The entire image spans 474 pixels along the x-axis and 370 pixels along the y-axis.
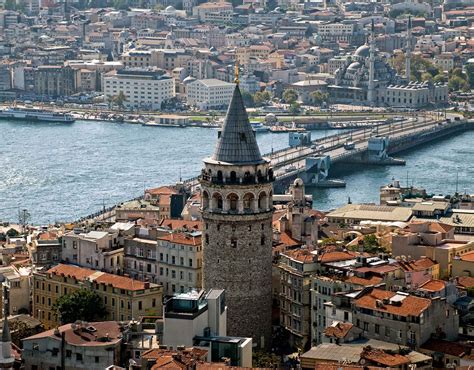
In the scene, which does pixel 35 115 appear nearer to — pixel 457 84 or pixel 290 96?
pixel 290 96

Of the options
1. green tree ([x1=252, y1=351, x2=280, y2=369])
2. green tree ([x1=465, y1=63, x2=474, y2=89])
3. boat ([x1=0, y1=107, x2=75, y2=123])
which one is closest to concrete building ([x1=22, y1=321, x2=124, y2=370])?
green tree ([x1=252, y1=351, x2=280, y2=369])

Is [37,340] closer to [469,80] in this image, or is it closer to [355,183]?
[355,183]

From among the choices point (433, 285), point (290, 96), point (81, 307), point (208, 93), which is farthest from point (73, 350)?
point (290, 96)

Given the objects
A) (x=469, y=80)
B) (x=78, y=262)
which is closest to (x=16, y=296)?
(x=78, y=262)

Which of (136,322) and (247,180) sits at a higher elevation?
Answer: (247,180)

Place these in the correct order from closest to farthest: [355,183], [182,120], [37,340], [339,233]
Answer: [37,340], [339,233], [355,183], [182,120]

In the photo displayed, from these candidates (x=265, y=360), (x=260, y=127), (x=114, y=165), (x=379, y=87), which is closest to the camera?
(x=265, y=360)

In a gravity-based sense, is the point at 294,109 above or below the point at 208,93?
below

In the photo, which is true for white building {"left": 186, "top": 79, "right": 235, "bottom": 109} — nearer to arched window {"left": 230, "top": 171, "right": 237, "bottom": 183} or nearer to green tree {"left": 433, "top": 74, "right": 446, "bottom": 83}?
green tree {"left": 433, "top": 74, "right": 446, "bottom": 83}
